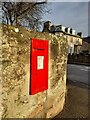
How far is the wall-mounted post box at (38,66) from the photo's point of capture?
4.86m

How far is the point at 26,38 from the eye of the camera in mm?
4625

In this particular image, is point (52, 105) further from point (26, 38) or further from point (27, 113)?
point (26, 38)

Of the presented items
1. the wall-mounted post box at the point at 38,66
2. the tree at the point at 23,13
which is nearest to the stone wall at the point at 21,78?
the wall-mounted post box at the point at 38,66

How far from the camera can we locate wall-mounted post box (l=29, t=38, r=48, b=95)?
486 cm

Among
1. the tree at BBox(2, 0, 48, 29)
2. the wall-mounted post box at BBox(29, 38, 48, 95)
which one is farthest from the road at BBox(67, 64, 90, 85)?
the wall-mounted post box at BBox(29, 38, 48, 95)

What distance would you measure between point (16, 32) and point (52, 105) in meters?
2.77

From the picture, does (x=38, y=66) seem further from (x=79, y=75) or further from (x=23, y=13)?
(x=79, y=75)

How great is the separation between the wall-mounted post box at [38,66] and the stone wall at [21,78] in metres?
0.13

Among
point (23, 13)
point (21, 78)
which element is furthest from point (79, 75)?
point (21, 78)

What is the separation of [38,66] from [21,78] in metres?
0.71

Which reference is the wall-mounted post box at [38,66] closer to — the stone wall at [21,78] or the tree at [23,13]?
the stone wall at [21,78]

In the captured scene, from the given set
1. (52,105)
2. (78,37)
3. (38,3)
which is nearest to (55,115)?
(52,105)

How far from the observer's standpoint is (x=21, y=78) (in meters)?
4.54

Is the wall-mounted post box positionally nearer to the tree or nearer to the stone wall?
the stone wall
